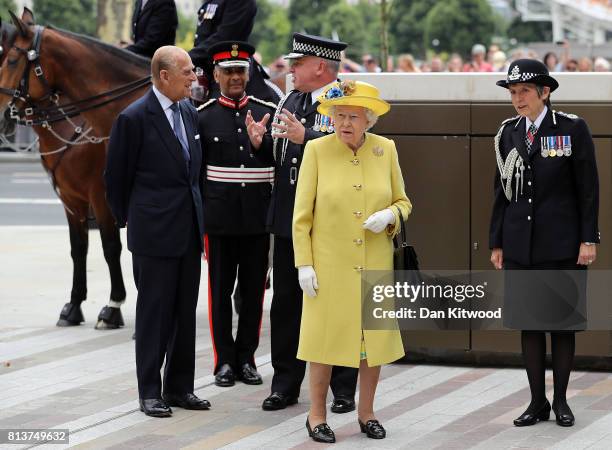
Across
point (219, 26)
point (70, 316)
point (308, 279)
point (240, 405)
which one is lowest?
point (240, 405)

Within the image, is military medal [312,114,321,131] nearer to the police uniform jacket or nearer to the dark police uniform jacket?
the police uniform jacket

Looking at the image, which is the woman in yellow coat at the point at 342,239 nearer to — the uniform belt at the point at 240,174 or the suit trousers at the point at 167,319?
the suit trousers at the point at 167,319

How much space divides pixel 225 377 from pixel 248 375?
0.16 meters

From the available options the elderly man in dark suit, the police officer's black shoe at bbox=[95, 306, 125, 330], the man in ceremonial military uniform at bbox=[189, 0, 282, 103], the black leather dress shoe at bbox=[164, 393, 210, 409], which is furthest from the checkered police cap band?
the police officer's black shoe at bbox=[95, 306, 125, 330]

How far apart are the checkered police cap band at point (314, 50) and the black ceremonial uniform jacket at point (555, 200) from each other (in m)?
1.14

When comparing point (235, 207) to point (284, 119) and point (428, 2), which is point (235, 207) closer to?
point (284, 119)

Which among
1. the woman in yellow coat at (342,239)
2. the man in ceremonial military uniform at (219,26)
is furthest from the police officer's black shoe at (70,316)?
the woman in yellow coat at (342,239)

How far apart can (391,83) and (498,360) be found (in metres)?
1.82

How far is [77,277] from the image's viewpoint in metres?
10.5

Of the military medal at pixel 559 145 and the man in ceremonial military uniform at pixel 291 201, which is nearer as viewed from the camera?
the military medal at pixel 559 145

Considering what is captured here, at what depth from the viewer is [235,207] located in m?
8.27

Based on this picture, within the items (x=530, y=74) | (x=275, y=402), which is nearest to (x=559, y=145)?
(x=530, y=74)

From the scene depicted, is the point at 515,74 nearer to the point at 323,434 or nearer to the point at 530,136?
the point at 530,136

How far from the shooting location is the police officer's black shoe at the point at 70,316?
412 inches
